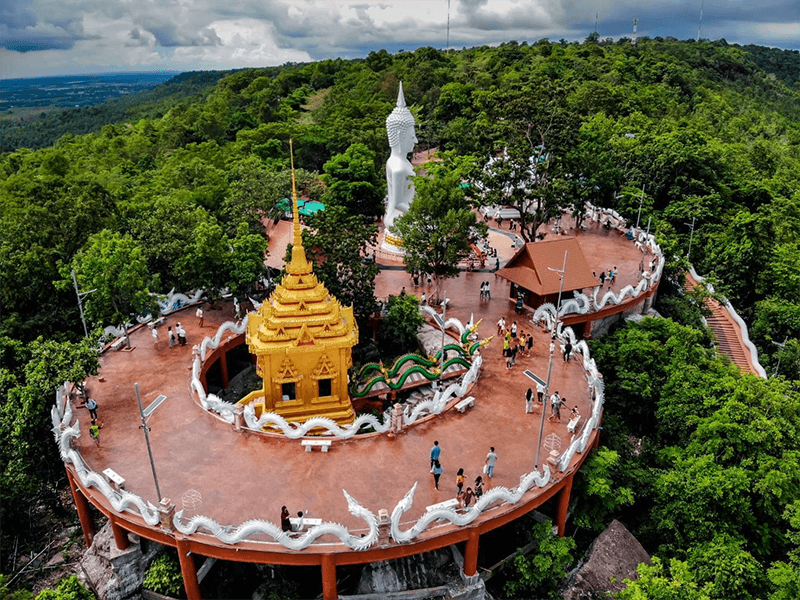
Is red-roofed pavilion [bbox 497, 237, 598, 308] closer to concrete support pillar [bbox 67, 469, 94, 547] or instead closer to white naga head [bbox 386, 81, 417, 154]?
white naga head [bbox 386, 81, 417, 154]

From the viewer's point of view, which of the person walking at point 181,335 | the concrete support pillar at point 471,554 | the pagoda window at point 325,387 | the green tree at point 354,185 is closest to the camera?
the concrete support pillar at point 471,554

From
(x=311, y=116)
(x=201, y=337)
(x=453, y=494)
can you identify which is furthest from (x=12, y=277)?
(x=311, y=116)

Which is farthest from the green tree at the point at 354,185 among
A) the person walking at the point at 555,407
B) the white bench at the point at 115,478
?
the white bench at the point at 115,478

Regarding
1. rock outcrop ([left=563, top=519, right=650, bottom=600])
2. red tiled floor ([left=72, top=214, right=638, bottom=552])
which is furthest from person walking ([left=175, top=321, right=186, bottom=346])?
rock outcrop ([left=563, top=519, right=650, bottom=600])

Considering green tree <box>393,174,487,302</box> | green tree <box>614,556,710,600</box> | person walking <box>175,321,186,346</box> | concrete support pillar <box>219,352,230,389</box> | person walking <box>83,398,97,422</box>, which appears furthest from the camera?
green tree <box>393,174,487,302</box>

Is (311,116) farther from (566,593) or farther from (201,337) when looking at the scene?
(566,593)

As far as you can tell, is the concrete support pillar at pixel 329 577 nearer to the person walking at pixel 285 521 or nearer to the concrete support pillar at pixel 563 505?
the person walking at pixel 285 521

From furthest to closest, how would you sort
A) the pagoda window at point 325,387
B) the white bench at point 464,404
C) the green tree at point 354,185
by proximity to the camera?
the green tree at point 354,185 < the pagoda window at point 325,387 < the white bench at point 464,404
